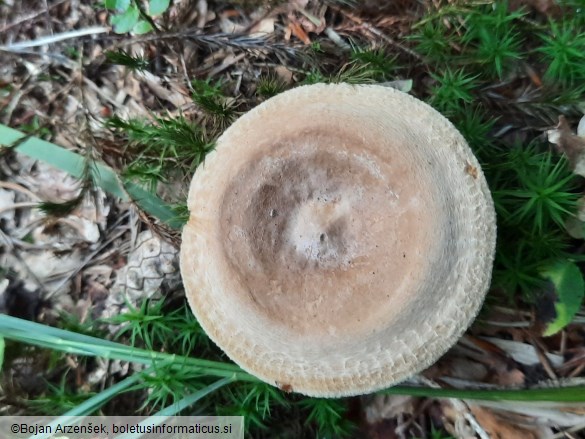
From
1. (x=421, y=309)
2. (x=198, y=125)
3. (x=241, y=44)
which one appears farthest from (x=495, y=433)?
(x=241, y=44)

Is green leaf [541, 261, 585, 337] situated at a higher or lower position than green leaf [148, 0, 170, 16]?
lower

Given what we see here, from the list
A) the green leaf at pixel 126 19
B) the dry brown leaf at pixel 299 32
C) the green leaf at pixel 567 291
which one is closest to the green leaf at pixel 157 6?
the green leaf at pixel 126 19

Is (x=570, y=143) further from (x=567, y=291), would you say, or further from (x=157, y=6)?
(x=157, y=6)

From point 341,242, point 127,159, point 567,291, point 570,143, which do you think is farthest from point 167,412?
point 570,143

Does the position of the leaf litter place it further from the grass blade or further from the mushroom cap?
the mushroom cap

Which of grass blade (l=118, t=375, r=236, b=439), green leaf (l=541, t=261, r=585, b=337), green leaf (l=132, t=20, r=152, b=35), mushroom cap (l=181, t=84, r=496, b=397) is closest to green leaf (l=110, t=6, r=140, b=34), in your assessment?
green leaf (l=132, t=20, r=152, b=35)

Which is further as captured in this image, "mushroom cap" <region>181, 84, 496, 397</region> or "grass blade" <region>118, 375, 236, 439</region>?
"grass blade" <region>118, 375, 236, 439</region>

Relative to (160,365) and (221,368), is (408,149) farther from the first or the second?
(160,365)
